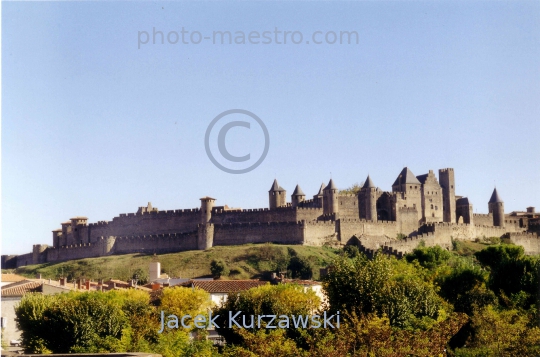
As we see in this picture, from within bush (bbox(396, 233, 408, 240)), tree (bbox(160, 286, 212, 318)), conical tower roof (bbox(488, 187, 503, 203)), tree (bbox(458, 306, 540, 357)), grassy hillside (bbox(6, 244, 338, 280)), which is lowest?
tree (bbox(458, 306, 540, 357))

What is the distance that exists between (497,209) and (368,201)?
15262 mm

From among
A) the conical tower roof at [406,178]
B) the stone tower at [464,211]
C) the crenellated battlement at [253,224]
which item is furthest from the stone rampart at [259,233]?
the stone tower at [464,211]

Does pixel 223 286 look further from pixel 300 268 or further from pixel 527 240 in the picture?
pixel 527 240

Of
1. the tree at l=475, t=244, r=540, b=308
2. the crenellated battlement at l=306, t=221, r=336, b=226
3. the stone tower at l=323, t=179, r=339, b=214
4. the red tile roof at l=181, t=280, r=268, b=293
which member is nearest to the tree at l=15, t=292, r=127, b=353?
the red tile roof at l=181, t=280, r=268, b=293

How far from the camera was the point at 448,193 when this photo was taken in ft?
263

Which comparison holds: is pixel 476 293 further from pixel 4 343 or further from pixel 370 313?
pixel 4 343

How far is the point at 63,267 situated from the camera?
76.8 meters

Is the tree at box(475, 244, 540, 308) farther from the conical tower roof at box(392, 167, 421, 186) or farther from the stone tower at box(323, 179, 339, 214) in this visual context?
the conical tower roof at box(392, 167, 421, 186)

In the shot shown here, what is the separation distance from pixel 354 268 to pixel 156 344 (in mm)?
7647

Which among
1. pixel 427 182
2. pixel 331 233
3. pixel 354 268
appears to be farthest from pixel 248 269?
pixel 354 268

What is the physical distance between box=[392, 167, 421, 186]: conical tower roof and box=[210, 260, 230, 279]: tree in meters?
21.3

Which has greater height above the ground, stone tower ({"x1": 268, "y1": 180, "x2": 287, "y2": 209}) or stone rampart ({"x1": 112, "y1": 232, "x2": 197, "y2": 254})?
stone tower ({"x1": 268, "y1": 180, "x2": 287, "y2": 209})

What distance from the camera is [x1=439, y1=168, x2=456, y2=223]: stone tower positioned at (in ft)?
261

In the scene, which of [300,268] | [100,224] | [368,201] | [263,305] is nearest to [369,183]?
[368,201]
